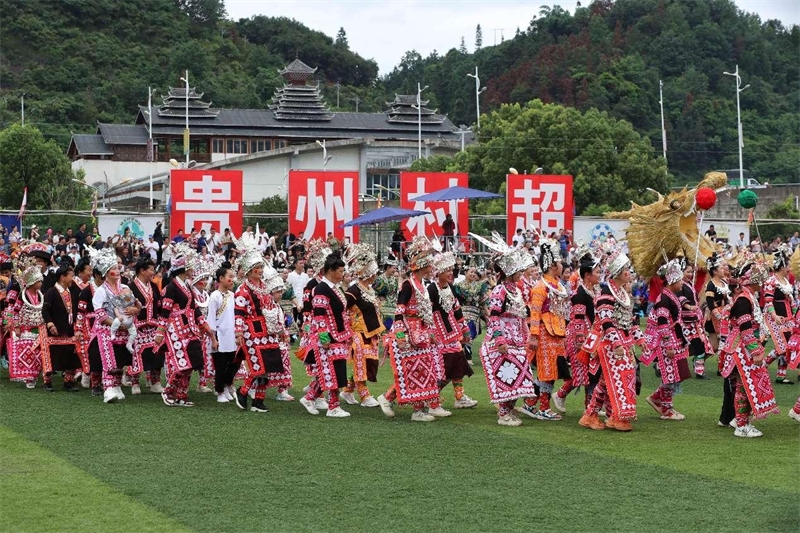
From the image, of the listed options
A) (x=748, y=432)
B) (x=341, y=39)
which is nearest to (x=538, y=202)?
(x=748, y=432)

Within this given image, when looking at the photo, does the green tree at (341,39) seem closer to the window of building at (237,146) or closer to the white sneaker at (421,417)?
the window of building at (237,146)

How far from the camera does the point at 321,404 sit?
13086mm

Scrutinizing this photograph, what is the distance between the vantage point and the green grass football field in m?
7.85

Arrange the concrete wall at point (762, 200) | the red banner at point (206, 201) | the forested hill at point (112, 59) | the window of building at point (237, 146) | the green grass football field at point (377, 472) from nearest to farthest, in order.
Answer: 1. the green grass football field at point (377, 472)
2. the red banner at point (206, 201)
3. the concrete wall at point (762, 200)
4. the window of building at point (237, 146)
5. the forested hill at point (112, 59)

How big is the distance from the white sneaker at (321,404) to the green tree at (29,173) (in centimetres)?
3747

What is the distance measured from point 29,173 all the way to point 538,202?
29436 mm

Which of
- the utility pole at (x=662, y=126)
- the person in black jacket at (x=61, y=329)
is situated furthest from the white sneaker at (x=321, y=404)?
the utility pole at (x=662, y=126)

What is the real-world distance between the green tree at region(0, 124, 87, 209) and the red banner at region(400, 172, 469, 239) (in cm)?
2583

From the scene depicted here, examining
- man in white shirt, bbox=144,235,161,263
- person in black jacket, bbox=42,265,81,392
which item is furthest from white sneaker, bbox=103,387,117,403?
man in white shirt, bbox=144,235,161,263

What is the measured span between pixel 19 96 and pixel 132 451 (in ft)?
206

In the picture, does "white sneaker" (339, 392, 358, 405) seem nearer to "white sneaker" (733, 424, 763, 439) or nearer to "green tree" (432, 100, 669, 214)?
"white sneaker" (733, 424, 763, 439)

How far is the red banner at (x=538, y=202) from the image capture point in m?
26.5

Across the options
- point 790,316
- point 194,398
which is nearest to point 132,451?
point 194,398

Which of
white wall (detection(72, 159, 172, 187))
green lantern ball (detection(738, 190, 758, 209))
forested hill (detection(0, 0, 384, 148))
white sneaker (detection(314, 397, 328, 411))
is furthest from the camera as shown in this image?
forested hill (detection(0, 0, 384, 148))
